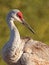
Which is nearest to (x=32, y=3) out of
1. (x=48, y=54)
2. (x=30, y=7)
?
(x=30, y=7)

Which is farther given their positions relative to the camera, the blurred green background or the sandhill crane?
the blurred green background

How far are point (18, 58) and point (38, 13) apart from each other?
23.2 ft

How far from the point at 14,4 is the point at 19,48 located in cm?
750

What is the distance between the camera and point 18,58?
580 inches

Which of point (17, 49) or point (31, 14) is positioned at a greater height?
point (31, 14)

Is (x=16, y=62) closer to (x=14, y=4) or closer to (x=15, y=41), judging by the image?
(x=15, y=41)

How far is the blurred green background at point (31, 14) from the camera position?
1958cm

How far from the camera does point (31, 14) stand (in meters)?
21.5

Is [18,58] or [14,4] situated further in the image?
[14,4]

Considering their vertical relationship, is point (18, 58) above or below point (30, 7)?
below

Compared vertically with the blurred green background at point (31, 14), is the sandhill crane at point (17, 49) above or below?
below

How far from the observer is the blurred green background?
1958 cm

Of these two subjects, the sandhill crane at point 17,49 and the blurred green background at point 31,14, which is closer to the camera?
the sandhill crane at point 17,49

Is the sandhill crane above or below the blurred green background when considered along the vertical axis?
below
